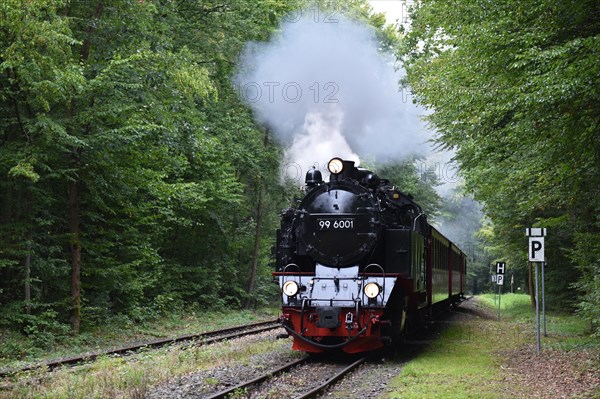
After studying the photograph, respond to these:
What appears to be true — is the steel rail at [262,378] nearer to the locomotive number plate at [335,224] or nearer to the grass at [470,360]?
the grass at [470,360]

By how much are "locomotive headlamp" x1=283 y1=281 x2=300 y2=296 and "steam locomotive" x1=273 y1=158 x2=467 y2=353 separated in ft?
0.06

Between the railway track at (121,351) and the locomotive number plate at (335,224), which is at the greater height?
the locomotive number plate at (335,224)

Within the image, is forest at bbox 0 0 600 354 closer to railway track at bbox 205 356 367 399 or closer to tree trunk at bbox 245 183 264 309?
tree trunk at bbox 245 183 264 309

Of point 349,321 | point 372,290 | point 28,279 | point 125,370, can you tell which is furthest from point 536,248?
point 28,279

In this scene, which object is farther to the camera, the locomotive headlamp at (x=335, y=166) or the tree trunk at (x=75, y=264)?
the tree trunk at (x=75, y=264)

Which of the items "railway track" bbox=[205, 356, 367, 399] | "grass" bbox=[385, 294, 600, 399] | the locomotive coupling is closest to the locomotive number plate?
the locomotive coupling

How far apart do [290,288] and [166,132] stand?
583cm

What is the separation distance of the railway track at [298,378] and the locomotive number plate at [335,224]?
2.33 m

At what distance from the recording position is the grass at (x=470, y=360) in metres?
8.34

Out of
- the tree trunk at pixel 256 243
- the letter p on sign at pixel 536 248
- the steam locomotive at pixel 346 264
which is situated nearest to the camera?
the steam locomotive at pixel 346 264

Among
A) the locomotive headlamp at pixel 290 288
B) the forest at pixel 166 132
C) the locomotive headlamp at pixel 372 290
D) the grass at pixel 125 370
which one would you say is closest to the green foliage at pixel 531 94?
the forest at pixel 166 132

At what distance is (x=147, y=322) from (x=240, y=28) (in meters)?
9.90

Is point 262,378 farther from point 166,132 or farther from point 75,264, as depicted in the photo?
point 166,132

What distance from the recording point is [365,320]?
426 inches
